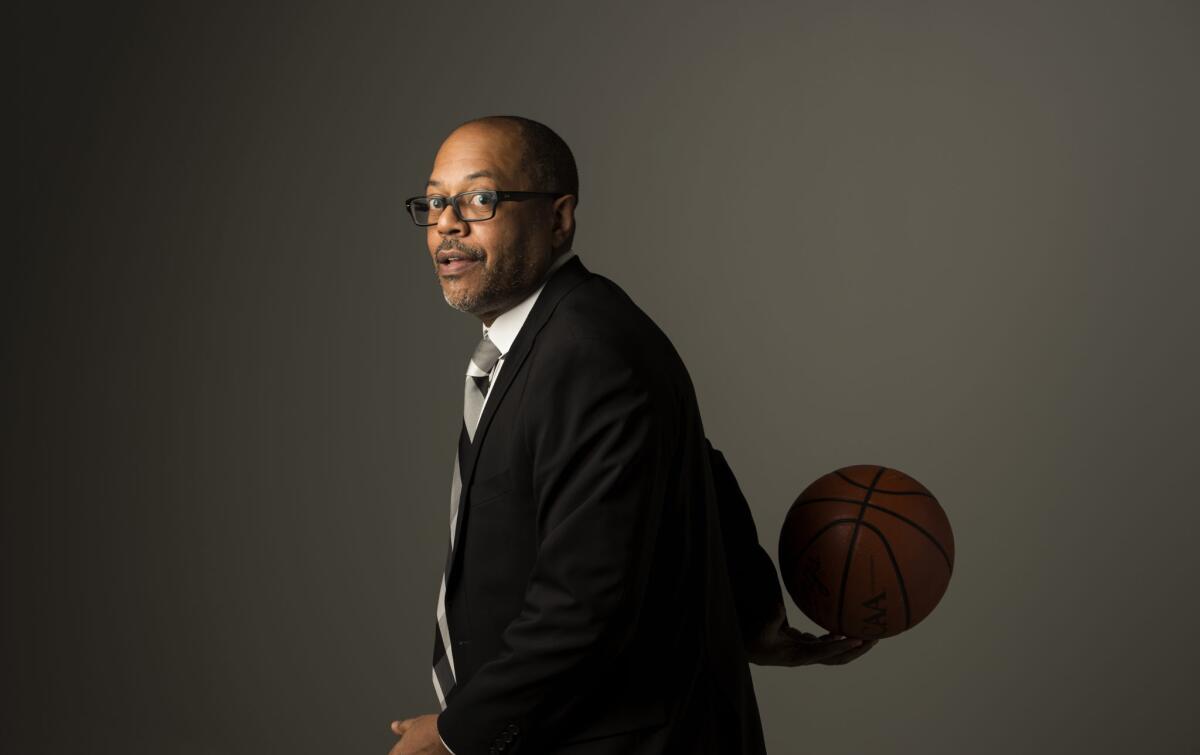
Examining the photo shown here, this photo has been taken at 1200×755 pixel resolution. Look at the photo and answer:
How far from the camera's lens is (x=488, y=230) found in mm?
2098

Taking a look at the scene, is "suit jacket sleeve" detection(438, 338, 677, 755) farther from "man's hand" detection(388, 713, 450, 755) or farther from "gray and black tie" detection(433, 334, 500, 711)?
"gray and black tie" detection(433, 334, 500, 711)

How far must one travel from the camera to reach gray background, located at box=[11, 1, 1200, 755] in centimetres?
439

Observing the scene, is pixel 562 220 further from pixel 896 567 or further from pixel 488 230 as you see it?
pixel 896 567

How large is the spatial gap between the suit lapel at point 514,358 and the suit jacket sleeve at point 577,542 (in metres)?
0.10

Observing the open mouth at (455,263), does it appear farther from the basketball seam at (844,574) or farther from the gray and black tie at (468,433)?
the basketball seam at (844,574)

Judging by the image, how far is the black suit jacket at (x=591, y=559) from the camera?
1844mm

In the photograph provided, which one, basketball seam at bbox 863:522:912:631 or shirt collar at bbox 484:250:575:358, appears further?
basketball seam at bbox 863:522:912:631

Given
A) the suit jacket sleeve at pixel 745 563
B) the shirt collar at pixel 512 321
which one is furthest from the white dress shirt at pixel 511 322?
the suit jacket sleeve at pixel 745 563

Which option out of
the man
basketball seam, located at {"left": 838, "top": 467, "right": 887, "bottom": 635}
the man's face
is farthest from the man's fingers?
the man's face

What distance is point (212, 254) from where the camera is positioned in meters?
4.96

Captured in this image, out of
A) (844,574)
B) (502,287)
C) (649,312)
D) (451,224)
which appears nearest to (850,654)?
(844,574)

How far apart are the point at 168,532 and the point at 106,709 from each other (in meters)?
0.71

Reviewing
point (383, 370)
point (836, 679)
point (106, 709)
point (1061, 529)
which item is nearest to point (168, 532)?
point (106, 709)

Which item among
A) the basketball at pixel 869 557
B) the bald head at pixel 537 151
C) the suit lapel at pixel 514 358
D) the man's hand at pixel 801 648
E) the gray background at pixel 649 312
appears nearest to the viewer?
the suit lapel at pixel 514 358
